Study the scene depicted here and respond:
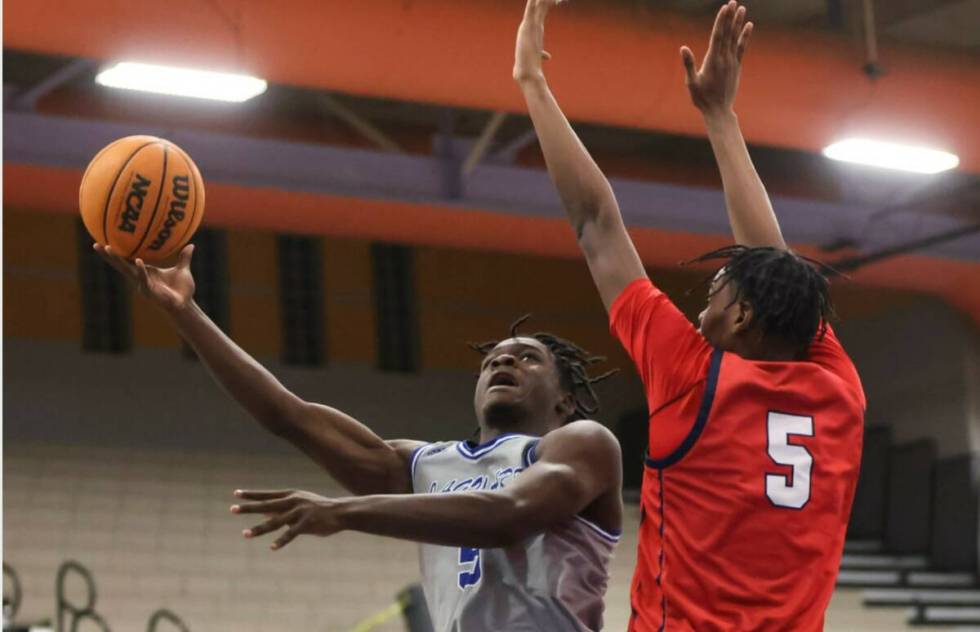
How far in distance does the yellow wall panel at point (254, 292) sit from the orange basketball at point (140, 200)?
1341 cm

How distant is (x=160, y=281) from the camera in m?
4.05

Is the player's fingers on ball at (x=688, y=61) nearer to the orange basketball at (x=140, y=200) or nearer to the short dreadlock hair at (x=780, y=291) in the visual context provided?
the short dreadlock hair at (x=780, y=291)

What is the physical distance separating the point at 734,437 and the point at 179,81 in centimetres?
765

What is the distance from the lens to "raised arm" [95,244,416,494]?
4.02 meters

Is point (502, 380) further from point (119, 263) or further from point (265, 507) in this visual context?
point (265, 507)

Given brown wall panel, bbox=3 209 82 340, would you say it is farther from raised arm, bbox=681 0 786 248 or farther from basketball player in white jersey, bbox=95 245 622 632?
raised arm, bbox=681 0 786 248

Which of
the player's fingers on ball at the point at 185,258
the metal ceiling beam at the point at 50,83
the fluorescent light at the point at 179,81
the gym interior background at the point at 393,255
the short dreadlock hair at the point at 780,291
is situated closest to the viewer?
the short dreadlock hair at the point at 780,291

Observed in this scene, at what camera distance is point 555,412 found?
14.5ft

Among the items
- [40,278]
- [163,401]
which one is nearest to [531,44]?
[163,401]

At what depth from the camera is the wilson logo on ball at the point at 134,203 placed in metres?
4.35

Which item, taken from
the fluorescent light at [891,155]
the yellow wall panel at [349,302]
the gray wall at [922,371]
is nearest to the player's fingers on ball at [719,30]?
the fluorescent light at [891,155]

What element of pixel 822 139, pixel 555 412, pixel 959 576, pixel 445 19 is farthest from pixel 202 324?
pixel 959 576

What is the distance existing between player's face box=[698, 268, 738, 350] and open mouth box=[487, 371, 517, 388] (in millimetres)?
985

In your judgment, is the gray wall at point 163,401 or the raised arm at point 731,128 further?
the gray wall at point 163,401
